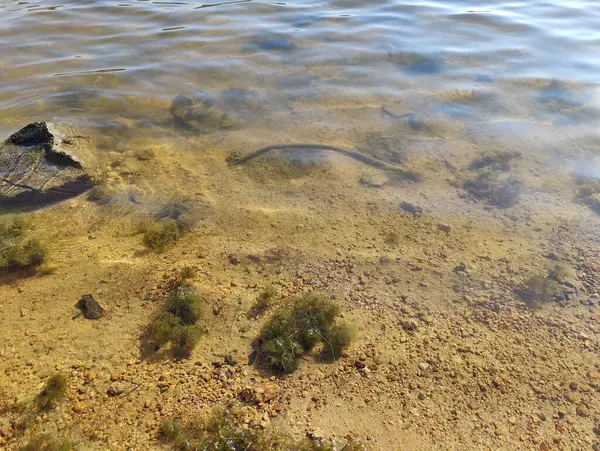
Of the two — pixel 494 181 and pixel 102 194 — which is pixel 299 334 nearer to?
pixel 102 194

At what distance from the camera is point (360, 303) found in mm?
3826

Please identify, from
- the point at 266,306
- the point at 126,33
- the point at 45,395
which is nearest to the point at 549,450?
the point at 266,306

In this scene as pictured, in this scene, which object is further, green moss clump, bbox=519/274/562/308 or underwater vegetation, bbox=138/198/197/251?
underwater vegetation, bbox=138/198/197/251

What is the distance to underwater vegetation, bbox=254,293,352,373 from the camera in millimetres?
3291

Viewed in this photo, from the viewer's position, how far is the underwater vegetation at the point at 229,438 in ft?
9.09

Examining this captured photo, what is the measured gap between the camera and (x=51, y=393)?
2971 millimetres

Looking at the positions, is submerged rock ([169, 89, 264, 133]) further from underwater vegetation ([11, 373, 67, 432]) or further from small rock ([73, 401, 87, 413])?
small rock ([73, 401, 87, 413])

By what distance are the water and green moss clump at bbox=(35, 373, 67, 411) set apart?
94mm

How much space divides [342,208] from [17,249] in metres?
3.12

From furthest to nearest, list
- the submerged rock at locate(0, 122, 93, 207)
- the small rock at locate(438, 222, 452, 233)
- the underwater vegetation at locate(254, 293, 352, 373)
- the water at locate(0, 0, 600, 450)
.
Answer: the submerged rock at locate(0, 122, 93, 207) < the small rock at locate(438, 222, 452, 233) < the underwater vegetation at locate(254, 293, 352, 373) < the water at locate(0, 0, 600, 450)

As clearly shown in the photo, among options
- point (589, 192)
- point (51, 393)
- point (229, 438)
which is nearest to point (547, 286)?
point (589, 192)

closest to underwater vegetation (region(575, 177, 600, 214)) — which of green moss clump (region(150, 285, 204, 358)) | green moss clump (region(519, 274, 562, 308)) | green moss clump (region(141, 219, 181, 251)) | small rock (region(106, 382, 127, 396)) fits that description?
green moss clump (region(519, 274, 562, 308))

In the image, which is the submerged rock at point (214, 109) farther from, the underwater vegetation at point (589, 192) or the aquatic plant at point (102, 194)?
the underwater vegetation at point (589, 192)

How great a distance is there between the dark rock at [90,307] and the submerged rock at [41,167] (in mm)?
1655
